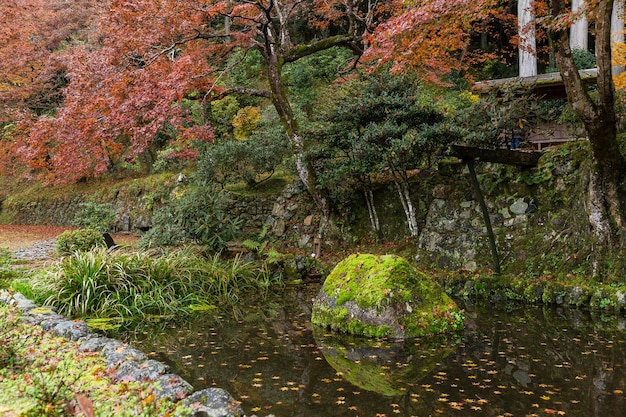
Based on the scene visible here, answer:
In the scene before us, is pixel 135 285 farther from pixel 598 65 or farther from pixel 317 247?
pixel 598 65

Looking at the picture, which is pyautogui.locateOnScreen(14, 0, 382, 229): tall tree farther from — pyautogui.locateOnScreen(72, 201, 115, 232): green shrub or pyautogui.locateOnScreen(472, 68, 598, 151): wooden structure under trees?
pyautogui.locateOnScreen(472, 68, 598, 151): wooden structure under trees

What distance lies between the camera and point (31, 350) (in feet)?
13.6

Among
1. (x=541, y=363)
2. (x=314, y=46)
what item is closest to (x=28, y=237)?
(x=314, y=46)

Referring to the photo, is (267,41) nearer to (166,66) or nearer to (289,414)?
(166,66)

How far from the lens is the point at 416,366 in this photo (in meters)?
4.97

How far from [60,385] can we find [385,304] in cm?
387

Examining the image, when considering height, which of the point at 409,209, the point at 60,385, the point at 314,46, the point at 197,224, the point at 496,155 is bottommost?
the point at 60,385

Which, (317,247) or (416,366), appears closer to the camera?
(416,366)

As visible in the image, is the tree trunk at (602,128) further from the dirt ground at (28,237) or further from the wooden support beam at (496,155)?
the dirt ground at (28,237)

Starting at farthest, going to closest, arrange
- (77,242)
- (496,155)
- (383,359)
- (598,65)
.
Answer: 1. (77,242)
2. (496,155)
3. (598,65)
4. (383,359)

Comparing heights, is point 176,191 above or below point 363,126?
below

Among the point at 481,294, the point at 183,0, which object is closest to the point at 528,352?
the point at 481,294

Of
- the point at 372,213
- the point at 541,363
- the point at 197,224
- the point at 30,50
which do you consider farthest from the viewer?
the point at 30,50

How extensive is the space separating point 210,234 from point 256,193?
9.13ft
